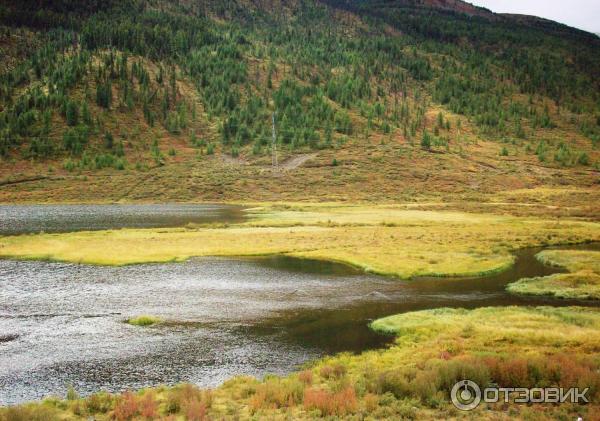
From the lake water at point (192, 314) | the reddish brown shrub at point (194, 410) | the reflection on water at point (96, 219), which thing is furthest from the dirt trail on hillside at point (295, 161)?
the reddish brown shrub at point (194, 410)

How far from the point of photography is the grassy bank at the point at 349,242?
5631cm

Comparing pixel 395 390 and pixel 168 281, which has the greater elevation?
pixel 395 390

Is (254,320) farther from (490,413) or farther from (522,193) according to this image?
(522,193)

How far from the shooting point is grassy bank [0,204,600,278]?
5631 cm

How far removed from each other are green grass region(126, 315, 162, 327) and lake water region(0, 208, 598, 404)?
72cm

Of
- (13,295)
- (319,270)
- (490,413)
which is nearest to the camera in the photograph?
(490,413)

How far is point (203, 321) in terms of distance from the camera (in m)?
35.2

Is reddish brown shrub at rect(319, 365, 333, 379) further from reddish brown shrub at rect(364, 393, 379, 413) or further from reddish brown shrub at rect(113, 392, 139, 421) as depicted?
reddish brown shrub at rect(113, 392, 139, 421)

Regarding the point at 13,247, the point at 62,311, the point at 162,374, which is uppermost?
the point at 162,374

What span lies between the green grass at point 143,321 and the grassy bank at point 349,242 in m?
22.9

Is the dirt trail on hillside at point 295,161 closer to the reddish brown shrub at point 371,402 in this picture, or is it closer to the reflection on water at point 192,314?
the reflection on water at point 192,314

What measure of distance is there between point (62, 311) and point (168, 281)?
1142 cm

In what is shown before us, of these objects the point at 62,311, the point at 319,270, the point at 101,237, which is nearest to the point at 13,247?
the point at 101,237

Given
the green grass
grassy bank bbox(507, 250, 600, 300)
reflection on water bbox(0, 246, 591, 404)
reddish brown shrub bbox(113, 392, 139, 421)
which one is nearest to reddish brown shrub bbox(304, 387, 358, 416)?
reflection on water bbox(0, 246, 591, 404)
